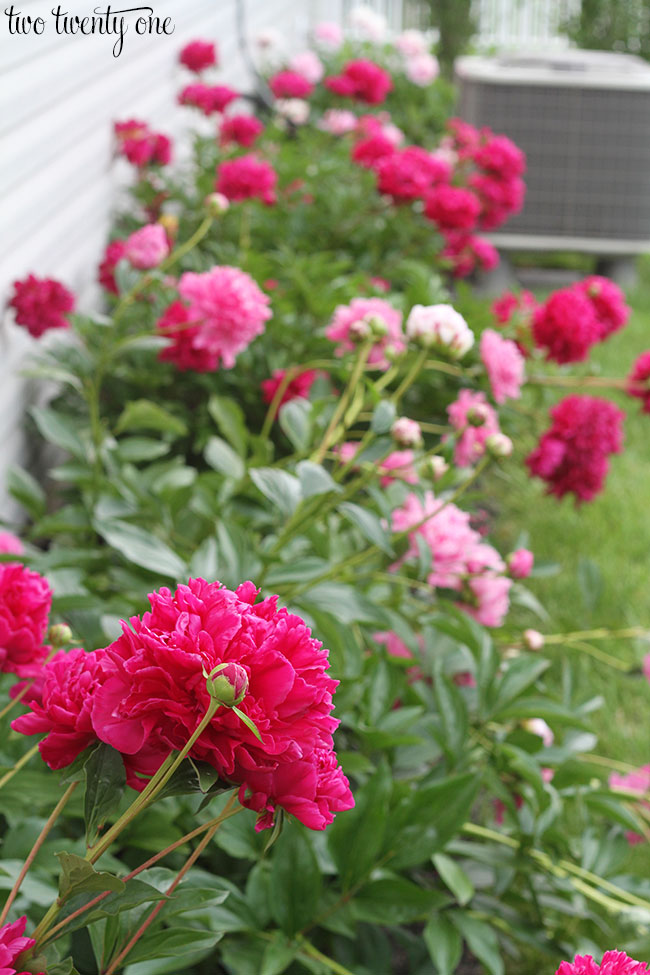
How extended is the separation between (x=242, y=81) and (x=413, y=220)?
5.39 feet

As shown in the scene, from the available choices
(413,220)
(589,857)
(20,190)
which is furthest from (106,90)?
(589,857)

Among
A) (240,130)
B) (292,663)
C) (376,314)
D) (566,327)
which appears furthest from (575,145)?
(292,663)

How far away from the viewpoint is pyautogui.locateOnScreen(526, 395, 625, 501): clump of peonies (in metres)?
1.62

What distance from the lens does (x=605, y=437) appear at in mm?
1630

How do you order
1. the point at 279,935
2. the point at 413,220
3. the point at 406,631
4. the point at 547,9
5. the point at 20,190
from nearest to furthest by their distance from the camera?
the point at 279,935, the point at 406,631, the point at 20,190, the point at 413,220, the point at 547,9

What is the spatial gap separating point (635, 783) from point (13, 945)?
1067 mm

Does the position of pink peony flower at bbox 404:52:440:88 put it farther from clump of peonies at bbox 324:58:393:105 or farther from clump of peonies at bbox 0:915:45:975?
clump of peonies at bbox 0:915:45:975

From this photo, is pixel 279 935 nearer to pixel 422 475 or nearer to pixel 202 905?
pixel 202 905

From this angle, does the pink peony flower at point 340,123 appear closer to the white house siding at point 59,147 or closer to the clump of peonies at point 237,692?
the white house siding at point 59,147

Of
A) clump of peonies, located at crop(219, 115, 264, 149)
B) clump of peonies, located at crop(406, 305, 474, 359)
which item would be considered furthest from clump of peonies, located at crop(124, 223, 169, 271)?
clump of peonies, located at crop(219, 115, 264, 149)

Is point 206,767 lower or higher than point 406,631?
higher

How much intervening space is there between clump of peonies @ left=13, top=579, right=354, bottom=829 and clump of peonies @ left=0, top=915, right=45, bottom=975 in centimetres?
10

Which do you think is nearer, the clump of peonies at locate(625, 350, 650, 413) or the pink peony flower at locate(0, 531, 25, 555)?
the pink peony flower at locate(0, 531, 25, 555)

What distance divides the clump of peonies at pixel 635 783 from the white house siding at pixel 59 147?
956 mm
